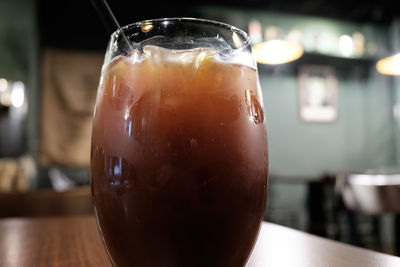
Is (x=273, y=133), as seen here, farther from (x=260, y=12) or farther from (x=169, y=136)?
(x=169, y=136)

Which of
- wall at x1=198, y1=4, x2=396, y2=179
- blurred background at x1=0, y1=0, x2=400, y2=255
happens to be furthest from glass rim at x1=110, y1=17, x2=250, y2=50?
wall at x1=198, y1=4, x2=396, y2=179

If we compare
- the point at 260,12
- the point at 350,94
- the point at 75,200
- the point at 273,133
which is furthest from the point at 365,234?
the point at 75,200

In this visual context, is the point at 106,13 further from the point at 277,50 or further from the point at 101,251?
the point at 277,50

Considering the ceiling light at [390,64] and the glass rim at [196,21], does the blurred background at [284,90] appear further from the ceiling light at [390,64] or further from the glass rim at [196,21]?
the glass rim at [196,21]

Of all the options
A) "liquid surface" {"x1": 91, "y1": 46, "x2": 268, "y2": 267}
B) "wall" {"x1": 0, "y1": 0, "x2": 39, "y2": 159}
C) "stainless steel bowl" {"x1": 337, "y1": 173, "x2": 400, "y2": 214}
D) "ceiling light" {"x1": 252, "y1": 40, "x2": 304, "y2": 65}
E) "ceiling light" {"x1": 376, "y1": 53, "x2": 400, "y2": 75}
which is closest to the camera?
"liquid surface" {"x1": 91, "y1": 46, "x2": 268, "y2": 267}

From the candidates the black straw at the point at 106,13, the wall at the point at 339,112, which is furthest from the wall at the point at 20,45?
the black straw at the point at 106,13

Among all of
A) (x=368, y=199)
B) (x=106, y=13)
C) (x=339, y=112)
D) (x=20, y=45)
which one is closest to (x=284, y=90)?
(x=339, y=112)

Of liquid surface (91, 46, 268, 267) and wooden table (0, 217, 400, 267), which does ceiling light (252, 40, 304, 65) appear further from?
liquid surface (91, 46, 268, 267)

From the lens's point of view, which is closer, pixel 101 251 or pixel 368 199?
pixel 101 251
